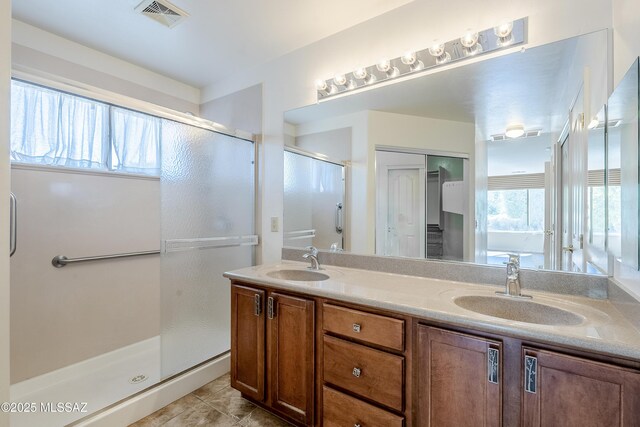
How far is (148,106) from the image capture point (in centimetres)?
184

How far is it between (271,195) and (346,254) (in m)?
0.82

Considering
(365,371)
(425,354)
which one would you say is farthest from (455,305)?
(365,371)

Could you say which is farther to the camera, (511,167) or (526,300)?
(511,167)

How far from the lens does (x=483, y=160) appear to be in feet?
5.37

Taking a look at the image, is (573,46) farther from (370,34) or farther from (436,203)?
(370,34)

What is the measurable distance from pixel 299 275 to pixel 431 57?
1.51 m

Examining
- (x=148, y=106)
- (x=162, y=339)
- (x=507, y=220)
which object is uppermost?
(x=148, y=106)

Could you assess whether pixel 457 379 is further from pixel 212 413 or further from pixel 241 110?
pixel 241 110

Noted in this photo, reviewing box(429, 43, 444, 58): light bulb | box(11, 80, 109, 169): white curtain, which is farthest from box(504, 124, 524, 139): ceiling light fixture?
box(11, 80, 109, 169): white curtain

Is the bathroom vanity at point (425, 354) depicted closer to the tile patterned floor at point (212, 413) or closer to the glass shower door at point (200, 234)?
the tile patterned floor at point (212, 413)

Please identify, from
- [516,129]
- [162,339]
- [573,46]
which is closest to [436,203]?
[516,129]

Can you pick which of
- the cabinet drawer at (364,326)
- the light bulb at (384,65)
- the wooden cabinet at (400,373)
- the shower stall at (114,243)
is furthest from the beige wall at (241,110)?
the cabinet drawer at (364,326)

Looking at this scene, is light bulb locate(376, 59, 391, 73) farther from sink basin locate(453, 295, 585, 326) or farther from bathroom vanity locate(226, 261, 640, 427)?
sink basin locate(453, 295, 585, 326)

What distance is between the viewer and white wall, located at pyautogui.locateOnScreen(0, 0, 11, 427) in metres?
1.06
